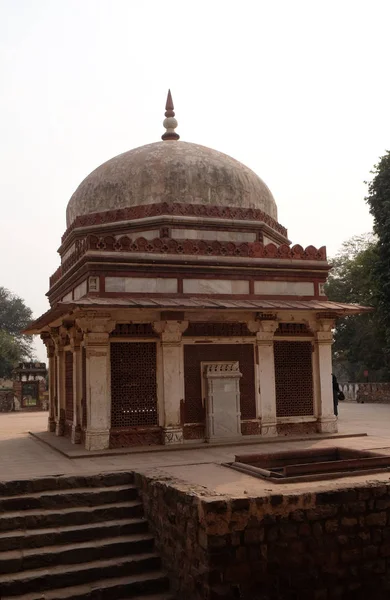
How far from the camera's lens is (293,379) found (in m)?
13.3

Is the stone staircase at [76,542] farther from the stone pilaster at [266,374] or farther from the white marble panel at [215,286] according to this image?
the white marble panel at [215,286]

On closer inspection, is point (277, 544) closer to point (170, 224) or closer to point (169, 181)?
point (170, 224)

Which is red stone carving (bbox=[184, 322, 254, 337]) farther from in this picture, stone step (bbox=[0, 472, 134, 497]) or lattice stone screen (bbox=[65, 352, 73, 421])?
stone step (bbox=[0, 472, 134, 497])

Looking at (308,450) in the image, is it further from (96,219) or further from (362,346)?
(362,346)

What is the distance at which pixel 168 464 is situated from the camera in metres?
9.70

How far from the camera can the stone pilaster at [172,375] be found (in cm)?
1191

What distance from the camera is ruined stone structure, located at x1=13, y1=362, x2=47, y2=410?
30250mm

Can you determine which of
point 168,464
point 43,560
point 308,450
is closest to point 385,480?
point 308,450

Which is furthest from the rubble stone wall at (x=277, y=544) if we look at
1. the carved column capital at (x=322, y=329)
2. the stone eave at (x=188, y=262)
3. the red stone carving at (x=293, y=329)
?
the carved column capital at (x=322, y=329)

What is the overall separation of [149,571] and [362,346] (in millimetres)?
28319

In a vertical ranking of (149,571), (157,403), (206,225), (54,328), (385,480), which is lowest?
(149,571)

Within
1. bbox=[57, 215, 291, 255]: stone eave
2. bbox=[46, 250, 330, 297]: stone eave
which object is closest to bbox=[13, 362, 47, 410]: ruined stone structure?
bbox=[57, 215, 291, 255]: stone eave

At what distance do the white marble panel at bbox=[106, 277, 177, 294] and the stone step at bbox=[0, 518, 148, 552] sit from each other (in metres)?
5.10

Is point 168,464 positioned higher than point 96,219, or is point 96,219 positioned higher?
point 96,219
